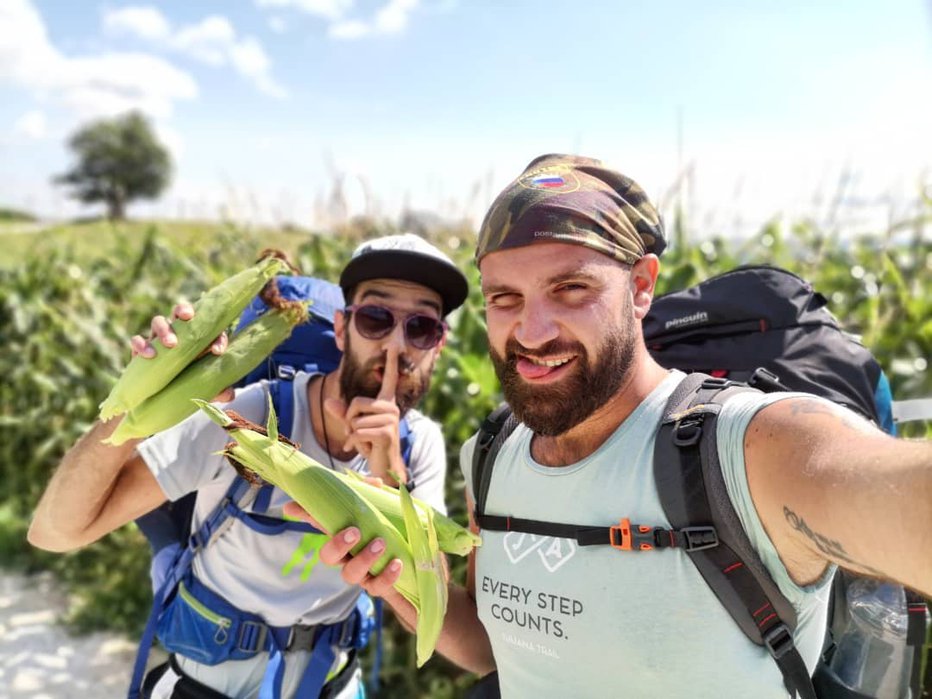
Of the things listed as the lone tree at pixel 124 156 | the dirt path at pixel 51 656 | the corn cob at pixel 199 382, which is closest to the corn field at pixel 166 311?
the dirt path at pixel 51 656

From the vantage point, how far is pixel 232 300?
1.87 m

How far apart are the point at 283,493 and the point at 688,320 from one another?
1391mm

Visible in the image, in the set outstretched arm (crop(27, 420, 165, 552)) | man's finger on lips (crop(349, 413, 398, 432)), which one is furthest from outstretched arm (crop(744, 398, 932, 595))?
outstretched arm (crop(27, 420, 165, 552))

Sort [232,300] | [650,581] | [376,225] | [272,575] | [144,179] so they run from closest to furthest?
[650,581] < [232,300] < [272,575] < [376,225] < [144,179]

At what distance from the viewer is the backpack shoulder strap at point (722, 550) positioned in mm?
1270

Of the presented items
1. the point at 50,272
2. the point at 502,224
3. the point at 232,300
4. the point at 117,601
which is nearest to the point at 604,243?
the point at 502,224

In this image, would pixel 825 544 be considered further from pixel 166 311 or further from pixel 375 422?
pixel 166 311

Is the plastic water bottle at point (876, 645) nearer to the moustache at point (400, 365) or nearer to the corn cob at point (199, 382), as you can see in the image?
the moustache at point (400, 365)

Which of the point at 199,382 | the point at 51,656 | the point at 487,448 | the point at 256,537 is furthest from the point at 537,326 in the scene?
the point at 51,656

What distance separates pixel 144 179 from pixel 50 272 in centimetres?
6849

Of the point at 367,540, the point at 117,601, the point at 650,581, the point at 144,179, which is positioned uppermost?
the point at 367,540

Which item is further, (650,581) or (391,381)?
(391,381)

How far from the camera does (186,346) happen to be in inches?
69.6

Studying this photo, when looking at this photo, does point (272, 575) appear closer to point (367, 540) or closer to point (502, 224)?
point (367, 540)
